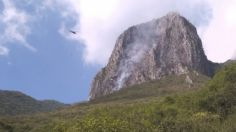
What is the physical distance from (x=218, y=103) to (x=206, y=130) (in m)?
68.1

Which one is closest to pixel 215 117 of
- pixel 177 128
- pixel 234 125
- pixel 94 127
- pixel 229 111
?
pixel 229 111

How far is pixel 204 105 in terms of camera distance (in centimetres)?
19638

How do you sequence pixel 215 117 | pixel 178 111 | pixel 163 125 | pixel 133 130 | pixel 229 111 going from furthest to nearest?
pixel 178 111 → pixel 229 111 → pixel 215 117 → pixel 163 125 → pixel 133 130

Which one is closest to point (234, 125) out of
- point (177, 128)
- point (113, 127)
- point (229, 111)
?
point (177, 128)

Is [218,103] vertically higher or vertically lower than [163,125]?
higher

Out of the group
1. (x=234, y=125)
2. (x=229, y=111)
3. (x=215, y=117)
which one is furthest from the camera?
(x=229, y=111)

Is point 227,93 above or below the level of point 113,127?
above

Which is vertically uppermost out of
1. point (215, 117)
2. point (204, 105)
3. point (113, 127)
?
point (204, 105)

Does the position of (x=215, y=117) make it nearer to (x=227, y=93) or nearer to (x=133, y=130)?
(x=227, y=93)

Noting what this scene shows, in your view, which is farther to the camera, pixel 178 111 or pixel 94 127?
pixel 178 111

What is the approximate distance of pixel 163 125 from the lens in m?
142

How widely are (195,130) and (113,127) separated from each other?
31.2 meters

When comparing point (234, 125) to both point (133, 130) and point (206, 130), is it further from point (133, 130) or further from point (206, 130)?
point (133, 130)

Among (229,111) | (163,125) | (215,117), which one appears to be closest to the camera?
(163,125)
